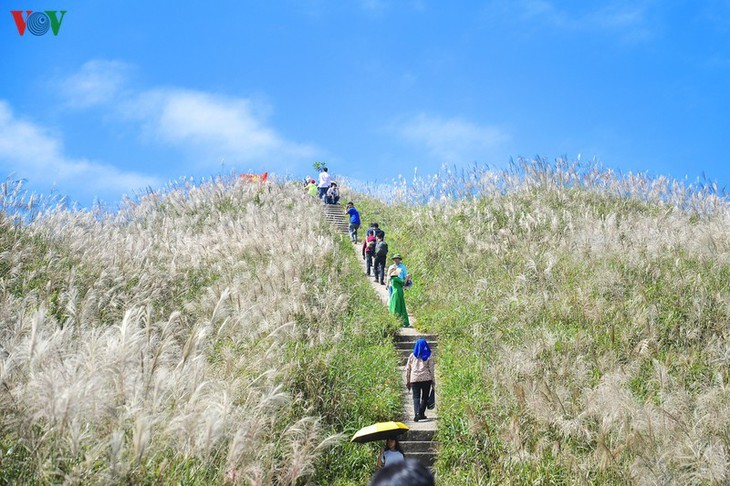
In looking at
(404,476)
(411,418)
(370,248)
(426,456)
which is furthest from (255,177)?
(404,476)

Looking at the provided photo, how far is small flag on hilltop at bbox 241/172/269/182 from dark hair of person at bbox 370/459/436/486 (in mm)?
Result: 31022

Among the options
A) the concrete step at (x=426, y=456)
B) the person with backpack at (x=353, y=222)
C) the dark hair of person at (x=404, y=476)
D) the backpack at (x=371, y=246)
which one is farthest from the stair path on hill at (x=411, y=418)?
the dark hair of person at (x=404, y=476)

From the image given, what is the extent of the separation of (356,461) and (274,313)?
143 inches

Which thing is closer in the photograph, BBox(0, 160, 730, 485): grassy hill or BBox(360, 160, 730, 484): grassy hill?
BBox(0, 160, 730, 485): grassy hill

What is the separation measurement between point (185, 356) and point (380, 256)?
12669 millimetres

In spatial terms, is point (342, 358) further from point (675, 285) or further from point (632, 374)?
point (675, 285)

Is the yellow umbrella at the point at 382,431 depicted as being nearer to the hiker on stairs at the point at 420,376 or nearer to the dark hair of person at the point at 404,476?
the hiker on stairs at the point at 420,376

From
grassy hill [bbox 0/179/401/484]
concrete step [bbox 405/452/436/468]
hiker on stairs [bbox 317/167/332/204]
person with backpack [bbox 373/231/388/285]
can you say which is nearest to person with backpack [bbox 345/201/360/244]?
grassy hill [bbox 0/179/401/484]

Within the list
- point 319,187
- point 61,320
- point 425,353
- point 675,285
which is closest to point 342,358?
point 425,353

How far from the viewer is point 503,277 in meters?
15.4

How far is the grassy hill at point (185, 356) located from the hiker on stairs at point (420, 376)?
42 cm

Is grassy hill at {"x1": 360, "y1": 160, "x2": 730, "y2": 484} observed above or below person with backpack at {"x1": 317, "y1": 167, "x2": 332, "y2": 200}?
below

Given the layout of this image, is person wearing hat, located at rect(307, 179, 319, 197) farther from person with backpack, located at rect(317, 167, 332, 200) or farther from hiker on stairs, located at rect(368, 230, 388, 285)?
hiker on stairs, located at rect(368, 230, 388, 285)

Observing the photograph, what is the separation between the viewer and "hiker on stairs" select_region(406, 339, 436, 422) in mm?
10648
